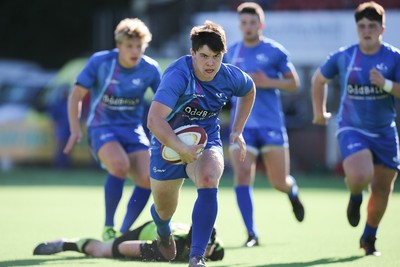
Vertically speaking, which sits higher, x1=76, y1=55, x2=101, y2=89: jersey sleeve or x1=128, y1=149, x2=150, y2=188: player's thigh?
x1=76, y1=55, x2=101, y2=89: jersey sleeve

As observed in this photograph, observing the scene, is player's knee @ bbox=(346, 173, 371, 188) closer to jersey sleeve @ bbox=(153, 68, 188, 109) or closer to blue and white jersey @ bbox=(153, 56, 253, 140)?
A: blue and white jersey @ bbox=(153, 56, 253, 140)

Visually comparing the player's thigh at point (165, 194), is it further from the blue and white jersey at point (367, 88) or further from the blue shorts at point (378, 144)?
the blue and white jersey at point (367, 88)

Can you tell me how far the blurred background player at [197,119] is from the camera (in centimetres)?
690

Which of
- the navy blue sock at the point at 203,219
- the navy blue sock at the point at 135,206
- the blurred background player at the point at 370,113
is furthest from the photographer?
the navy blue sock at the point at 135,206

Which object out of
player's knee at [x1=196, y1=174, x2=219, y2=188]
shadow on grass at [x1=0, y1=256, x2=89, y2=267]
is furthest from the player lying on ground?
player's knee at [x1=196, y1=174, x2=219, y2=188]

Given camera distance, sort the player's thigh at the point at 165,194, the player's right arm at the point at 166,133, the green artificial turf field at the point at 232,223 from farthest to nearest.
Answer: the green artificial turf field at the point at 232,223
the player's thigh at the point at 165,194
the player's right arm at the point at 166,133

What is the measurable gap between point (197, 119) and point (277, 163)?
296 cm

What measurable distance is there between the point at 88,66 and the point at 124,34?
1.47 feet

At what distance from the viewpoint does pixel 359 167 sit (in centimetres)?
848

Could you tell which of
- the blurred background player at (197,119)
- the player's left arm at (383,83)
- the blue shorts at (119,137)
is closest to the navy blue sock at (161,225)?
the blurred background player at (197,119)

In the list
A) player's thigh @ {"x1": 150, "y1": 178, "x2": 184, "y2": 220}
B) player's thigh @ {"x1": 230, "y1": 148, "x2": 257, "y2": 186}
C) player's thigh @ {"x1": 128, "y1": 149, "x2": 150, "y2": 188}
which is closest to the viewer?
player's thigh @ {"x1": 150, "y1": 178, "x2": 184, "y2": 220}

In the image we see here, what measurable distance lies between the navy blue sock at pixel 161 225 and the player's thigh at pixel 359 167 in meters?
1.77

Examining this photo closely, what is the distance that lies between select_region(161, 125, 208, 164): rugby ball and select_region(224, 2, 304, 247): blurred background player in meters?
2.83

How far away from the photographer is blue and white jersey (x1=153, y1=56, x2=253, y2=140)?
23.0 ft
